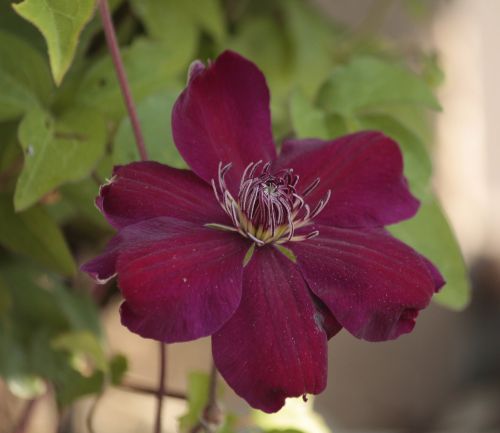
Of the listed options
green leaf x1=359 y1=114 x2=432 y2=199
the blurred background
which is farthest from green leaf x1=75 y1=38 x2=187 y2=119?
green leaf x1=359 y1=114 x2=432 y2=199

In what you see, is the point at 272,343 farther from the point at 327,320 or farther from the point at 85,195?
the point at 85,195

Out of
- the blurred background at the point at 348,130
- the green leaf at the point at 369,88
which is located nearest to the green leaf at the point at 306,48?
the blurred background at the point at 348,130

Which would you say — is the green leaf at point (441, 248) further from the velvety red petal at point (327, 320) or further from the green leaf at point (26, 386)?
the green leaf at point (26, 386)

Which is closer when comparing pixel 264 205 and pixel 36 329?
pixel 264 205

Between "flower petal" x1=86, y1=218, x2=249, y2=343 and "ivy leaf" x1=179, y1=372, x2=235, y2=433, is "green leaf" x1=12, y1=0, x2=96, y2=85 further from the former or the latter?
"ivy leaf" x1=179, y1=372, x2=235, y2=433

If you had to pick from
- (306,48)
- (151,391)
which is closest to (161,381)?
(151,391)

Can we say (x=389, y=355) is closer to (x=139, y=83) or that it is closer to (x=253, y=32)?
(x=253, y=32)

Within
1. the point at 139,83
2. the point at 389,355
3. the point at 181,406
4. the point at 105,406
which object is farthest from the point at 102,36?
the point at 389,355

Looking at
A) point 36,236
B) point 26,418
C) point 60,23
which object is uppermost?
point 60,23
